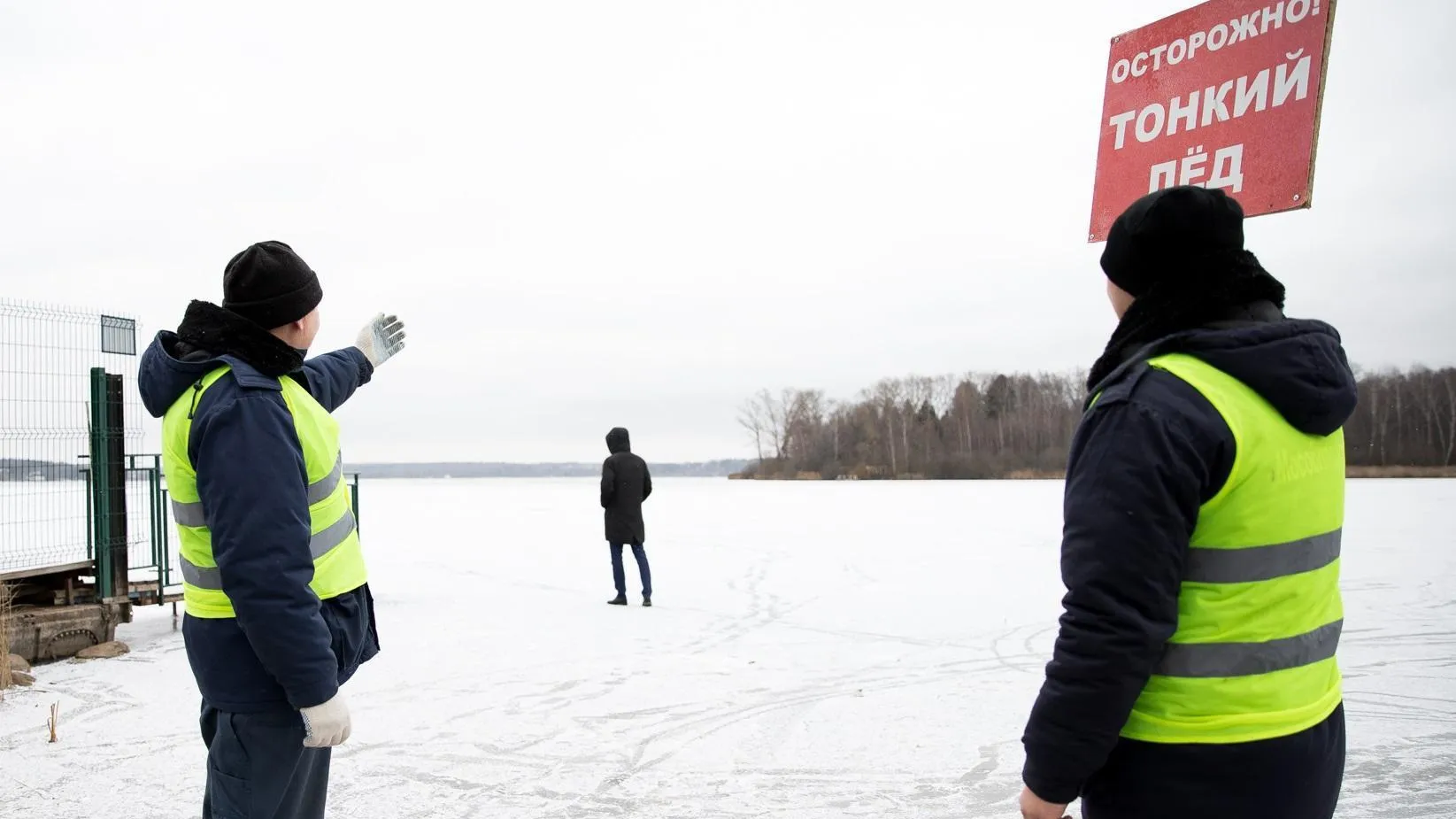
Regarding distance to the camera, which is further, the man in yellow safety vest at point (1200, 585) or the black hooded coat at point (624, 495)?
the black hooded coat at point (624, 495)

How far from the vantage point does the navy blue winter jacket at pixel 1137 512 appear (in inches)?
66.0

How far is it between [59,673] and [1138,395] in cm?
781

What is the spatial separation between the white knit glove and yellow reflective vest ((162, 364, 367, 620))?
0.96 ft

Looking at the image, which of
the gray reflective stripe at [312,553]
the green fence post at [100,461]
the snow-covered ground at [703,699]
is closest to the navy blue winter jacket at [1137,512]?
the gray reflective stripe at [312,553]

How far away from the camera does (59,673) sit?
691cm

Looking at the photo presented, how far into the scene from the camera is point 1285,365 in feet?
5.65

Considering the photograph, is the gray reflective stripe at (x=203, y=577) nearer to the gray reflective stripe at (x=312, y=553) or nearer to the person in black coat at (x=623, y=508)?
the gray reflective stripe at (x=312, y=553)

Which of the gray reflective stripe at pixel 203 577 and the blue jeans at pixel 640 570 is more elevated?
the gray reflective stripe at pixel 203 577

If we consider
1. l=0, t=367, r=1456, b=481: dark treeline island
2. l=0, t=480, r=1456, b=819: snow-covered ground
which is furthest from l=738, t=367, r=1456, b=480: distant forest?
l=0, t=480, r=1456, b=819: snow-covered ground

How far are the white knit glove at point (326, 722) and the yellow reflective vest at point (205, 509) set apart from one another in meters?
0.29

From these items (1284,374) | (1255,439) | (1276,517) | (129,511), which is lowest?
(129,511)

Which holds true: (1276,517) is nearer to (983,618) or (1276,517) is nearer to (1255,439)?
(1255,439)

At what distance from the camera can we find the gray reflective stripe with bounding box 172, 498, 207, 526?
7.90 feet

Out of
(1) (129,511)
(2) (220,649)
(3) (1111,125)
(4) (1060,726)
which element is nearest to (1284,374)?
(4) (1060,726)
